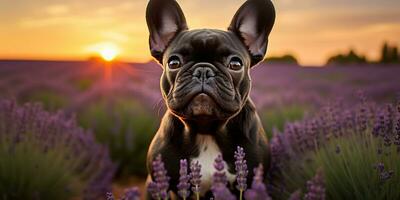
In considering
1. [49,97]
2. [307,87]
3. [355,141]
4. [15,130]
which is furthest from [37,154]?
[307,87]

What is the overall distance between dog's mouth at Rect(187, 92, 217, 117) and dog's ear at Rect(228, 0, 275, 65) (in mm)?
489

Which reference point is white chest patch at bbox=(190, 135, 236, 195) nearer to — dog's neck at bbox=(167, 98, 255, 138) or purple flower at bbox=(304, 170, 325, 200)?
dog's neck at bbox=(167, 98, 255, 138)

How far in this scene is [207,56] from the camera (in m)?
2.38

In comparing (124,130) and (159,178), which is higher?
(159,178)

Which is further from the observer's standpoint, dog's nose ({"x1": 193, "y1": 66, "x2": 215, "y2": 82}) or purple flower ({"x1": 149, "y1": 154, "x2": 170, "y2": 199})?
dog's nose ({"x1": 193, "y1": 66, "x2": 215, "y2": 82})

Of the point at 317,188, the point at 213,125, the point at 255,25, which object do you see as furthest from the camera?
the point at 255,25

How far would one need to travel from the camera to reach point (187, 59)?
2385 millimetres

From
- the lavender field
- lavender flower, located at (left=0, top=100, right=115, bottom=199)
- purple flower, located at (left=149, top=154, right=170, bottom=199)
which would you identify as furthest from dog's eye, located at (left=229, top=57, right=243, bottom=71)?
lavender flower, located at (left=0, top=100, right=115, bottom=199)

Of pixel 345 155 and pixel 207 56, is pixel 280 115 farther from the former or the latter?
pixel 207 56

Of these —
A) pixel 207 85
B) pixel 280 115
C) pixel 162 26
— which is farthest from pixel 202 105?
pixel 280 115

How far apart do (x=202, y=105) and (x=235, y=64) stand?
0.94 ft

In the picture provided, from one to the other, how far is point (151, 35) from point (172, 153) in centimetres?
65

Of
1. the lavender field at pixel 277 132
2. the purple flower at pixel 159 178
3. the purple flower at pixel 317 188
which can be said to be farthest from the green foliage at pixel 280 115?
the purple flower at pixel 317 188

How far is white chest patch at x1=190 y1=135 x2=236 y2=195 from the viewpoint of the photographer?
247 centimetres
